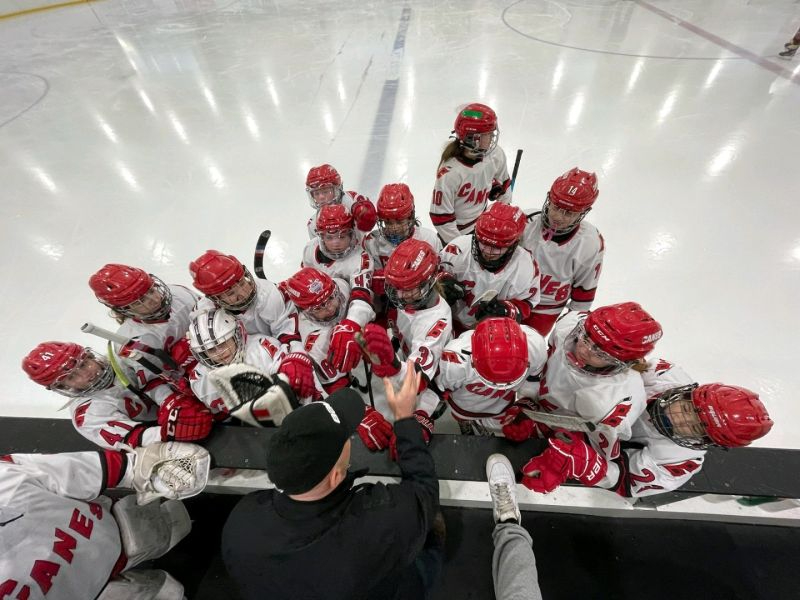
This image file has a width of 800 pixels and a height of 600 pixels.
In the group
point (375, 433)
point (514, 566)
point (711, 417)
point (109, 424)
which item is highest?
point (711, 417)

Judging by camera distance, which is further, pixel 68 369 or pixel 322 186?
pixel 322 186

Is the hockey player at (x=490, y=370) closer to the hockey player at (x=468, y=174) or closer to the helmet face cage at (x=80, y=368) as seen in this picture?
the hockey player at (x=468, y=174)

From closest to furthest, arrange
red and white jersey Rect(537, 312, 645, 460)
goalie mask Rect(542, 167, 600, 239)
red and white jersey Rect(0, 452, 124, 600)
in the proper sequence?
red and white jersey Rect(0, 452, 124, 600) < red and white jersey Rect(537, 312, 645, 460) < goalie mask Rect(542, 167, 600, 239)

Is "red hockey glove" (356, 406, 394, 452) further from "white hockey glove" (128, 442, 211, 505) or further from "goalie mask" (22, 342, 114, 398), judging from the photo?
"goalie mask" (22, 342, 114, 398)

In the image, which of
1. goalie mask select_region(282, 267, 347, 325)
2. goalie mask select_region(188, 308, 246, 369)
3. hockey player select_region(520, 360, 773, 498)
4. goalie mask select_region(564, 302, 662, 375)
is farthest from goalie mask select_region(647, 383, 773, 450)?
goalie mask select_region(188, 308, 246, 369)

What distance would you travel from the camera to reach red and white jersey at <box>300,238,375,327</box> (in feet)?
6.48

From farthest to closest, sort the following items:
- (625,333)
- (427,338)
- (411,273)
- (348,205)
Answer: (348,205) → (427,338) → (411,273) → (625,333)

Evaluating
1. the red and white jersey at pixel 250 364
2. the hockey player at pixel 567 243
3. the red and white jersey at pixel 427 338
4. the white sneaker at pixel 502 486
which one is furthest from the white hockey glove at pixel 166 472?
the hockey player at pixel 567 243

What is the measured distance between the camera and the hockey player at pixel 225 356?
1.53 meters

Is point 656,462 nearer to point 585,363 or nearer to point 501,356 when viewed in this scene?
point 585,363

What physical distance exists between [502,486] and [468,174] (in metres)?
2.01

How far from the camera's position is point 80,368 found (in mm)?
1484

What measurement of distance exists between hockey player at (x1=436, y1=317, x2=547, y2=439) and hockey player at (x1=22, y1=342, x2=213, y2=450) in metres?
1.19

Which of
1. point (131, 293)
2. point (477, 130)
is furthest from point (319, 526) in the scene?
point (477, 130)
